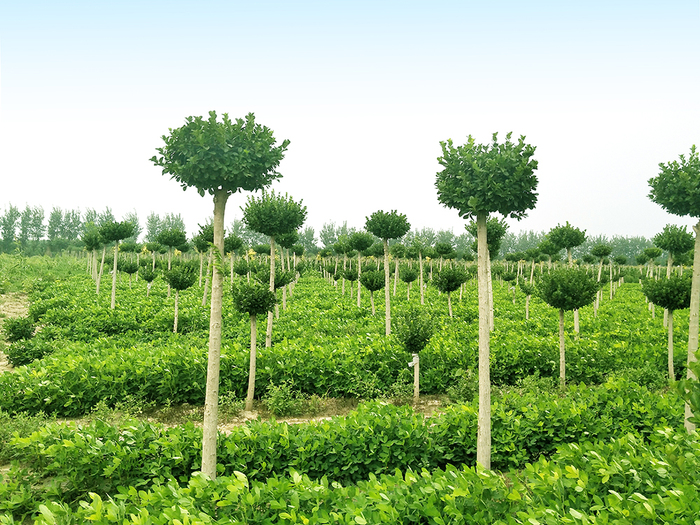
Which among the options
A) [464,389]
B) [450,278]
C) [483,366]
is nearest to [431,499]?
[483,366]

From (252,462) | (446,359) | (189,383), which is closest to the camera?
(252,462)

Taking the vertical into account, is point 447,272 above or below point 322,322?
above

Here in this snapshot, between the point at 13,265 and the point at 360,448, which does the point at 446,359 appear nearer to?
the point at 360,448

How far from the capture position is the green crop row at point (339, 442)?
4730 mm

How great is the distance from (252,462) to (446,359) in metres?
6.39

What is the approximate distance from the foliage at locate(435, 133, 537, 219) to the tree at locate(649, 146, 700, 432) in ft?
13.8

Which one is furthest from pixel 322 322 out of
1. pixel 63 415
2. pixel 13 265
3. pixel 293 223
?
pixel 13 265

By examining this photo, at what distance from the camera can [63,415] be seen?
774 cm

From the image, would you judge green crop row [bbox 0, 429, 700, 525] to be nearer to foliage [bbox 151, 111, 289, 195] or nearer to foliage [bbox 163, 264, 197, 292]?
foliage [bbox 151, 111, 289, 195]

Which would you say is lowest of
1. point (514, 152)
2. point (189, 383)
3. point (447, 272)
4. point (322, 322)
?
point (189, 383)

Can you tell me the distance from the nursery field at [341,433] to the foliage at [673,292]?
1524 mm

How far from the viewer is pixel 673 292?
32.7 feet

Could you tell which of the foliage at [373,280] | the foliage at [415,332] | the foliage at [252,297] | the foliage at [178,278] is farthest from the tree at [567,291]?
the foliage at [178,278]

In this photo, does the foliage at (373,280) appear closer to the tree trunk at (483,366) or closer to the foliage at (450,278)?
the foliage at (450,278)
